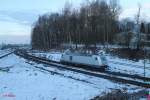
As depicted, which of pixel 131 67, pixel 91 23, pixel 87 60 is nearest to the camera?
pixel 131 67

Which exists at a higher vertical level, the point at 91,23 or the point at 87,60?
the point at 91,23

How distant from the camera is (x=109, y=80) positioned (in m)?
25.9

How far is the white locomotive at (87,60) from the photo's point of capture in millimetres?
38062

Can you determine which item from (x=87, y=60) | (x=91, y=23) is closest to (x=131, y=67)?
(x=87, y=60)

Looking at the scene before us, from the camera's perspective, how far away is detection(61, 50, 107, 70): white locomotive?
38062 millimetres

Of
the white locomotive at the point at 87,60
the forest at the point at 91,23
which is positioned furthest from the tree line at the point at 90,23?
the white locomotive at the point at 87,60

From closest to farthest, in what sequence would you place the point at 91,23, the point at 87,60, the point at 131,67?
the point at 131,67 → the point at 87,60 → the point at 91,23

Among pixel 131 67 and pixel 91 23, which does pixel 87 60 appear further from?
pixel 91 23

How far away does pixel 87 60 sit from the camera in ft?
133

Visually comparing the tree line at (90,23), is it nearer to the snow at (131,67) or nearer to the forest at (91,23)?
the forest at (91,23)

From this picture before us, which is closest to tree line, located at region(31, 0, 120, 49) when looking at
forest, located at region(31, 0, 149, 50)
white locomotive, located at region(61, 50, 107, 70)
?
forest, located at region(31, 0, 149, 50)

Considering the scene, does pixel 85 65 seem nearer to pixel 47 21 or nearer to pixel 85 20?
pixel 85 20

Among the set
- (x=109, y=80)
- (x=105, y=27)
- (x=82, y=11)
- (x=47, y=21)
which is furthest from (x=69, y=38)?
(x=109, y=80)

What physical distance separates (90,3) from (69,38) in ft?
45.7
